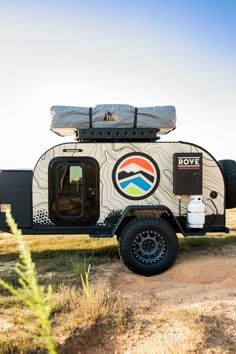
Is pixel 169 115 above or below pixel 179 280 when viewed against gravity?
above

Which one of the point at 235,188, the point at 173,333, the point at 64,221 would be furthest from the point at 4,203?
the point at 235,188

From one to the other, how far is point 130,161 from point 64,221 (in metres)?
1.80

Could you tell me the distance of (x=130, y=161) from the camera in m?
6.59

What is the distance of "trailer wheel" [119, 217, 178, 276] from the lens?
6109 mm

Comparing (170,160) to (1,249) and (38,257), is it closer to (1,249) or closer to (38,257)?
(38,257)

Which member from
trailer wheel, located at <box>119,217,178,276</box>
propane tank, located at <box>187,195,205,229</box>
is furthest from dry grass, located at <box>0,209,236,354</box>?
propane tank, located at <box>187,195,205,229</box>

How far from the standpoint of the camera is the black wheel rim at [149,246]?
243 inches

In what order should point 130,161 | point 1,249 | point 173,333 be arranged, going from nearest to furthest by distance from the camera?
1. point 173,333
2. point 130,161
3. point 1,249

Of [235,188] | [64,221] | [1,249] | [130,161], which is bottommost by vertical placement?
[1,249]

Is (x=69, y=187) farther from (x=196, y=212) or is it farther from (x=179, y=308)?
(x=179, y=308)

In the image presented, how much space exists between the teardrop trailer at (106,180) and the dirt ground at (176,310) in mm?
786

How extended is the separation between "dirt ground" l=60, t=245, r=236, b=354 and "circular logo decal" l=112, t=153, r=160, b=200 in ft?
5.13

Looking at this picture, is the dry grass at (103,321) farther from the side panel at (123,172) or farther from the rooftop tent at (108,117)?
the rooftop tent at (108,117)

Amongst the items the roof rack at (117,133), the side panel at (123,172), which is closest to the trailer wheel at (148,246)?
the side panel at (123,172)
